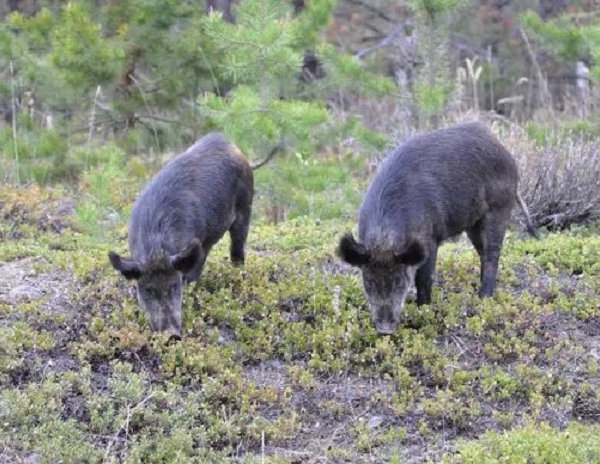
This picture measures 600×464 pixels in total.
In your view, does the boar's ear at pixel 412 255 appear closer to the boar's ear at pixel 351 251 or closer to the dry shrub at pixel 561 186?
the boar's ear at pixel 351 251

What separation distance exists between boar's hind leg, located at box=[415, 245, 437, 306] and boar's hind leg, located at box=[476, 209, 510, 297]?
1.95ft

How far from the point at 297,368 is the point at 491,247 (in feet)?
7.10

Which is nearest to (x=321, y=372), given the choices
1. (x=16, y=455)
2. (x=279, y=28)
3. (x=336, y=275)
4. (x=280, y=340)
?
(x=280, y=340)

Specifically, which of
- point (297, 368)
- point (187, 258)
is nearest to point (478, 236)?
point (297, 368)

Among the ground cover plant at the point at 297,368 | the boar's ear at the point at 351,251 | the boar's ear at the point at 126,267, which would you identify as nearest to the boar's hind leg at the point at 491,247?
the ground cover plant at the point at 297,368

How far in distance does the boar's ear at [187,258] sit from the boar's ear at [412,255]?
1.33 metres

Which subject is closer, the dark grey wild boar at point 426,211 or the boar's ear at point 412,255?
the boar's ear at point 412,255

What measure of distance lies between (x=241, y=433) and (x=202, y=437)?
0.27m

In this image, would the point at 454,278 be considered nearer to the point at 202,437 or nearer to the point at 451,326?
the point at 451,326

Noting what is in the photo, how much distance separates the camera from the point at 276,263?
27.4ft

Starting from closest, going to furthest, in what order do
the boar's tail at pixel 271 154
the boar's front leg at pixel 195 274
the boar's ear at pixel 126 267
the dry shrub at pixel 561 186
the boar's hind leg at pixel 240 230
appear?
the boar's ear at pixel 126 267
the boar's front leg at pixel 195 274
the boar's hind leg at pixel 240 230
the dry shrub at pixel 561 186
the boar's tail at pixel 271 154

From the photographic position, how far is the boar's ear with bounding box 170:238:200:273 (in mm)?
6543

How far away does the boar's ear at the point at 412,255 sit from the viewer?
256 inches

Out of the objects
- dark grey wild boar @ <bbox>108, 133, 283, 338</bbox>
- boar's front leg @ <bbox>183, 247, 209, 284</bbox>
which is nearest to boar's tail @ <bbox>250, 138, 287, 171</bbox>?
dark grey wild boar @ <bbox>108, 133, 283, 338</bbox>
